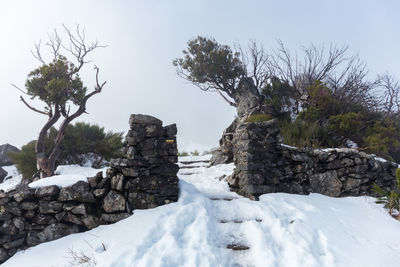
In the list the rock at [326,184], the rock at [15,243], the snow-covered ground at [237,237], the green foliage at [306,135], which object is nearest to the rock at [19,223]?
the rock at [15,243]

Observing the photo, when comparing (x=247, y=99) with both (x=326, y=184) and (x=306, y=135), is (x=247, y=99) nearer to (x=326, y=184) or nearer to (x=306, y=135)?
(x=306, y=135)

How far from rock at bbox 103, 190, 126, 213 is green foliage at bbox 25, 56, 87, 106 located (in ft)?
21.0

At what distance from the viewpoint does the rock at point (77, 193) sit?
4398 mm

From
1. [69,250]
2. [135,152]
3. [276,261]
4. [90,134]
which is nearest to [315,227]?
[276,261]

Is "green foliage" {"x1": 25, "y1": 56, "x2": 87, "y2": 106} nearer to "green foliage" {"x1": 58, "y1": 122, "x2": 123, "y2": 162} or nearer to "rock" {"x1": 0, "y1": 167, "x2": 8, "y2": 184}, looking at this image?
"green foliage" {"x1": 58, "y1": 122, "x2": 123, "y2": 162}

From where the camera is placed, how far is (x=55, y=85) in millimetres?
8953

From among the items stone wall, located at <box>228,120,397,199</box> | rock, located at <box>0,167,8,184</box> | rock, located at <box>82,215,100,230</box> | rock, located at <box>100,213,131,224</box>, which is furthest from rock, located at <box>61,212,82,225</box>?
rock, located at <box>0,167,8,184</box>

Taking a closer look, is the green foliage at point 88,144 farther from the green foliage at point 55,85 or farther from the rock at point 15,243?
the rock at point 15,243

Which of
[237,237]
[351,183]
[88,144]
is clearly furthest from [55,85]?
[351,183]

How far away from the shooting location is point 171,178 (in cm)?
484

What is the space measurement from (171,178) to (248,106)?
29.7 ft

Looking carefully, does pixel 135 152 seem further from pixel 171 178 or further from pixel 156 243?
pixel 156 243

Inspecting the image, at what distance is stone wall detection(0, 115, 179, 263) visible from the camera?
4312 millimetres

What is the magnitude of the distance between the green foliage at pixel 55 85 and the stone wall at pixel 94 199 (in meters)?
5.47
